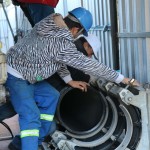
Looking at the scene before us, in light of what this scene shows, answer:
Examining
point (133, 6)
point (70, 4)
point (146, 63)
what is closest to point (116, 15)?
point (133, 6)

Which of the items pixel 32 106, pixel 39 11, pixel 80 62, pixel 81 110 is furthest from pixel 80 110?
pixel 39 11

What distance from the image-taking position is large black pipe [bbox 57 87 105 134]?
446 cm

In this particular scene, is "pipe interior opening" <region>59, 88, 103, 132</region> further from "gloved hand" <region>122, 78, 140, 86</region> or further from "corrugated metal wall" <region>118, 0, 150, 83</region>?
"gloved hand" <region>122, 78, 140, 86</region>

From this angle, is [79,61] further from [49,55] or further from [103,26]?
[103,26]

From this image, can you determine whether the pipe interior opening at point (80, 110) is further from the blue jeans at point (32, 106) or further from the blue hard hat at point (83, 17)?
the blue hard hat at point (83, 17)

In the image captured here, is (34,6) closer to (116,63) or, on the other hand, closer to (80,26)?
(116,63)

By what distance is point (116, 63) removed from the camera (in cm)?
520

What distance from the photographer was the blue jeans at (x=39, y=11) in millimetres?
6095

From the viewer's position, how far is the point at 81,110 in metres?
4.69

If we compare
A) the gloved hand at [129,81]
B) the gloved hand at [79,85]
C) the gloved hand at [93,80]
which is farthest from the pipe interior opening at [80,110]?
the gloved hand at [129,81]

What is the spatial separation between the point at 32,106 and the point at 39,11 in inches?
109

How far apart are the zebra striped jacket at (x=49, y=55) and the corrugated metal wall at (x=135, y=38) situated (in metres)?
0.84

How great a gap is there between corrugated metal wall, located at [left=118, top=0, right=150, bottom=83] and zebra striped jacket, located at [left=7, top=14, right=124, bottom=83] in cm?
84

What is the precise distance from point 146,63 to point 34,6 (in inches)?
106
